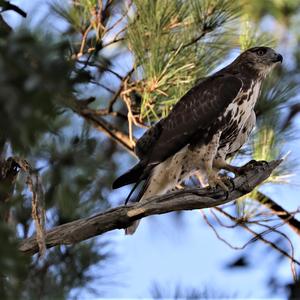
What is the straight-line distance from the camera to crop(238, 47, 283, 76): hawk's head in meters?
4.59

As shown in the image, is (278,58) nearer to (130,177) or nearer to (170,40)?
(170,40)

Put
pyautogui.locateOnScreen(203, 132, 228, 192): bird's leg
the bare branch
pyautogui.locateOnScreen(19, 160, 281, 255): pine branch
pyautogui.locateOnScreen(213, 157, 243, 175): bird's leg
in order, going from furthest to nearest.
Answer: the bare branch
pyautogui.locateOnScreen(213, 157, 243, 175): bird's leg
pyautogui.locateOnScreen(203, 132, 228, 192): bird's leg
pyautogui.locateOnScreen(19, 160, 281, 255): pine branch

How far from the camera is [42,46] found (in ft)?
4.74

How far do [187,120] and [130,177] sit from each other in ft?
1.56

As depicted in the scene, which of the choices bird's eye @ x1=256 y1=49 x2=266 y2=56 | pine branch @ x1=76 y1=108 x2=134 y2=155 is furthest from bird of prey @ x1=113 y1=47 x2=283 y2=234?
pine branch @ x1=76 y1=108 x2=134 y2=155

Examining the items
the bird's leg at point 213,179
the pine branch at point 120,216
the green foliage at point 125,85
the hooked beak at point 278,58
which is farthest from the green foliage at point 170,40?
the pine branch at point 120,216

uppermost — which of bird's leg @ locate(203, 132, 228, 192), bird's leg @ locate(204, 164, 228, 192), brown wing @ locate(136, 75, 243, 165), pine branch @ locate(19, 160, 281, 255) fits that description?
brown wing @ locate(136, 75, 243, 165)

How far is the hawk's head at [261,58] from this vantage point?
4590 millimetres

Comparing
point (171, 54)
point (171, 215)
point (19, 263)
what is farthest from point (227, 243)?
point (19, 263)

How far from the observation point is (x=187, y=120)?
4.26 meters

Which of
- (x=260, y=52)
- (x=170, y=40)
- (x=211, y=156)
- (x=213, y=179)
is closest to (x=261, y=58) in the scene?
(x=260, y=52)

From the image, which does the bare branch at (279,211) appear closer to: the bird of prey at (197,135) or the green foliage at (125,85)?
the green foliage at (125,85)

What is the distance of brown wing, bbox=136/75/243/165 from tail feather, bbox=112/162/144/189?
0.07 metres

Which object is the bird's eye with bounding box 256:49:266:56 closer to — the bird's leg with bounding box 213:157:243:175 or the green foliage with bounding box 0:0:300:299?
the green foliage with bounding box 0:0:300:299
